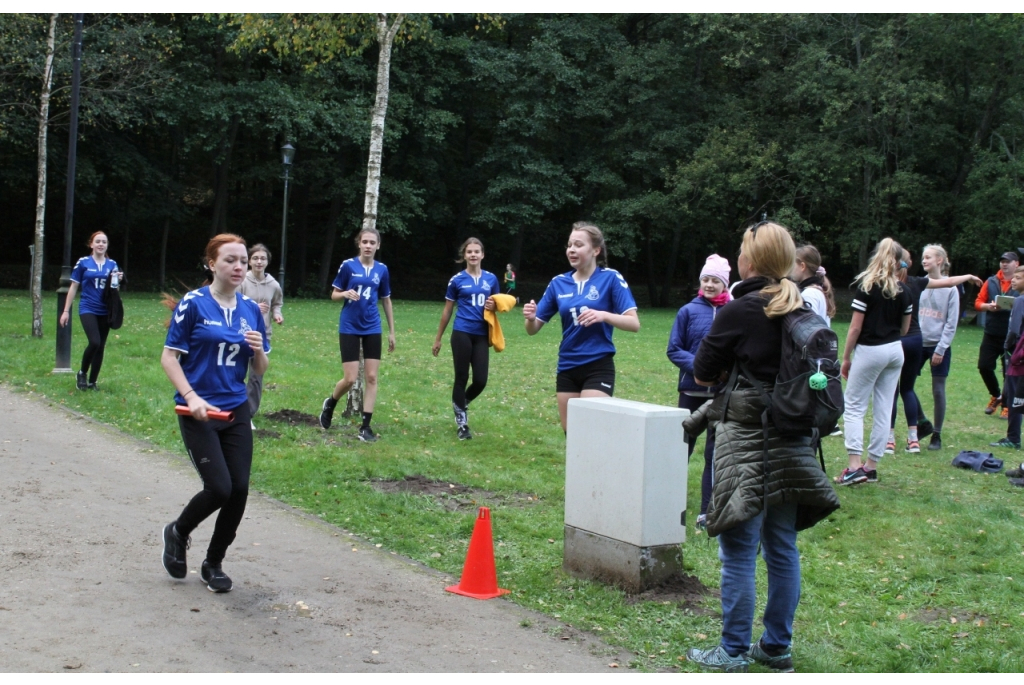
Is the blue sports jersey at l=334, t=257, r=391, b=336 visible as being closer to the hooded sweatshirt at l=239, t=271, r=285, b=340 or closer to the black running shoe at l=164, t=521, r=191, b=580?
the hooded sweatshirt at l=239, t=271, r=285, b=340

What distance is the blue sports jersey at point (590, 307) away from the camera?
744 cm

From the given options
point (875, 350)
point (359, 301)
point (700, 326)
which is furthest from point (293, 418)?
point (875, 350)

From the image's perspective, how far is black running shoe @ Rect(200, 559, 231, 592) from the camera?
542 centimetres

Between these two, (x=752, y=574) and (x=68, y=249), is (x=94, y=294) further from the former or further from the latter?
(x=752, y=574)

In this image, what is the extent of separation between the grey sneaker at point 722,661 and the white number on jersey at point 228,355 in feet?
9.32

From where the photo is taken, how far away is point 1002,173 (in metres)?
33.8

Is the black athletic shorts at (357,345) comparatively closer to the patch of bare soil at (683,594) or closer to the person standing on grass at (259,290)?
the person standing on grass at (259,290)

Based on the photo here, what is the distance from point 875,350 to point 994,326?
16.9 feet

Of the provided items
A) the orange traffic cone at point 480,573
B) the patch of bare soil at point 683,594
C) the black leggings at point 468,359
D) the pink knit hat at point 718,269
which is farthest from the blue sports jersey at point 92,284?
the patch of bare soil at point 683,594

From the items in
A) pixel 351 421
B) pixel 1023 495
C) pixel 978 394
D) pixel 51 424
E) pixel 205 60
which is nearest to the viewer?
pixel 1023 495

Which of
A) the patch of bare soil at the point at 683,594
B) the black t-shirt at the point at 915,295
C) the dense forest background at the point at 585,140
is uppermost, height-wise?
the dense forest background at the point at 585,140

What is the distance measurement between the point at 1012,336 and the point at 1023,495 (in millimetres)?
2503
